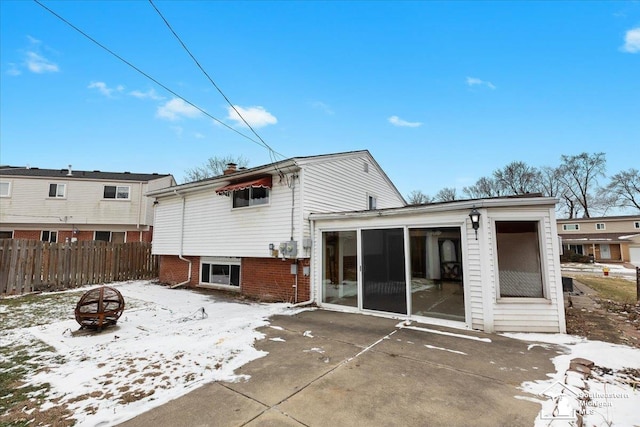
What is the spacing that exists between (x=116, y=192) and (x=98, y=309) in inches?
750

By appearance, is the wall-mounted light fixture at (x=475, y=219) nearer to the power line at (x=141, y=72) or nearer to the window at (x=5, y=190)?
the power line at (x=141, y=72)

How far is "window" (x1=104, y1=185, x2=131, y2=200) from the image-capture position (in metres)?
21.1

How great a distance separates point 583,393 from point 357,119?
501 inches

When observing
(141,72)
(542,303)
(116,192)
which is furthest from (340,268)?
(116,192)

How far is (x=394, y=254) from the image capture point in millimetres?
7391

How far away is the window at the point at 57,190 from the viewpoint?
20547 mm

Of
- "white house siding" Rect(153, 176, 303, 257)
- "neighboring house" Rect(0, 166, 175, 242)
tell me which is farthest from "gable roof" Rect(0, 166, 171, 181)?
"white house siding" Rect(153, 176, 303, 257)

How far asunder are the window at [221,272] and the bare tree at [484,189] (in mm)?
43279

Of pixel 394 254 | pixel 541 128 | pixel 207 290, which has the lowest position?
pixel 207 290

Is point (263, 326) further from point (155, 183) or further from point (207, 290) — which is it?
point (155, 183)

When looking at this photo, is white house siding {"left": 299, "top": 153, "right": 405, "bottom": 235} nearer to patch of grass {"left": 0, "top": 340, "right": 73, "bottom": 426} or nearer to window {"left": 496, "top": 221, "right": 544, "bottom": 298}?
window {"left": 496, "top": 221, "right": 544, "bottom": 298}

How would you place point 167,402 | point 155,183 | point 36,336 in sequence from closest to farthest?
1. point 167,402
2. point 36,336
3. point 155,183

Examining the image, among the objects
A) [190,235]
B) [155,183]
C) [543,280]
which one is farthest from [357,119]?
[155,183]

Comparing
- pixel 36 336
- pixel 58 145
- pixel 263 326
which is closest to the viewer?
pixel 36 336
